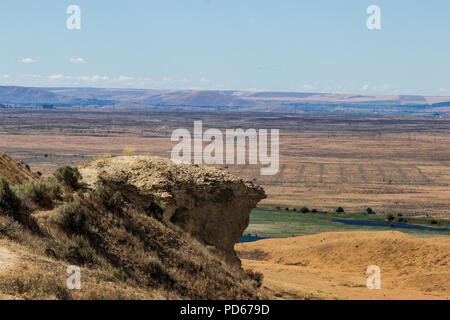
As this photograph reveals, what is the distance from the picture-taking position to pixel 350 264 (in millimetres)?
29031

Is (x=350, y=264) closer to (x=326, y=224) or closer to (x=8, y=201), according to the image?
(x=326, y=224)

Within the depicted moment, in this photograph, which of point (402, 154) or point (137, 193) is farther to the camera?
point (402, 154)

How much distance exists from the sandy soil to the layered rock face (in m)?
2.33

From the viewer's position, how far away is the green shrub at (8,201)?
11.7 metres

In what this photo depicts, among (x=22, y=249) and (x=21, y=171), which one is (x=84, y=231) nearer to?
(x=22, y=249)

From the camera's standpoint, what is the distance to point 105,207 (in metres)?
13.0

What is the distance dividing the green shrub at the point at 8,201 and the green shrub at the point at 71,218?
781 millimetres

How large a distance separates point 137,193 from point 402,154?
3857 inches

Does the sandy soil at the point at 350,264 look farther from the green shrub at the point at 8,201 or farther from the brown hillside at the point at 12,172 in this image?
the brown hillside at the point at 12,172

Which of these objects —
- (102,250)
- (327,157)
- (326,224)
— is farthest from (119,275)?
(327,157)

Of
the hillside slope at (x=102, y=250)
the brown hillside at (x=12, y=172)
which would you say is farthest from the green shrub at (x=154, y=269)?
the brown hillside at (x=12, y=172)

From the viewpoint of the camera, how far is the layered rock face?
1656 centimetres

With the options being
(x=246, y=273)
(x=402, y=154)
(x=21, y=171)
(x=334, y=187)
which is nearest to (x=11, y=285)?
(x=246, y=273)

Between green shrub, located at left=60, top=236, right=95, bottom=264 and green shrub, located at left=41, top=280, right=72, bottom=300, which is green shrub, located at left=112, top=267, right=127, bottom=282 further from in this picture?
green shrub, located at left=41, top=280, right=72, bottom=300
